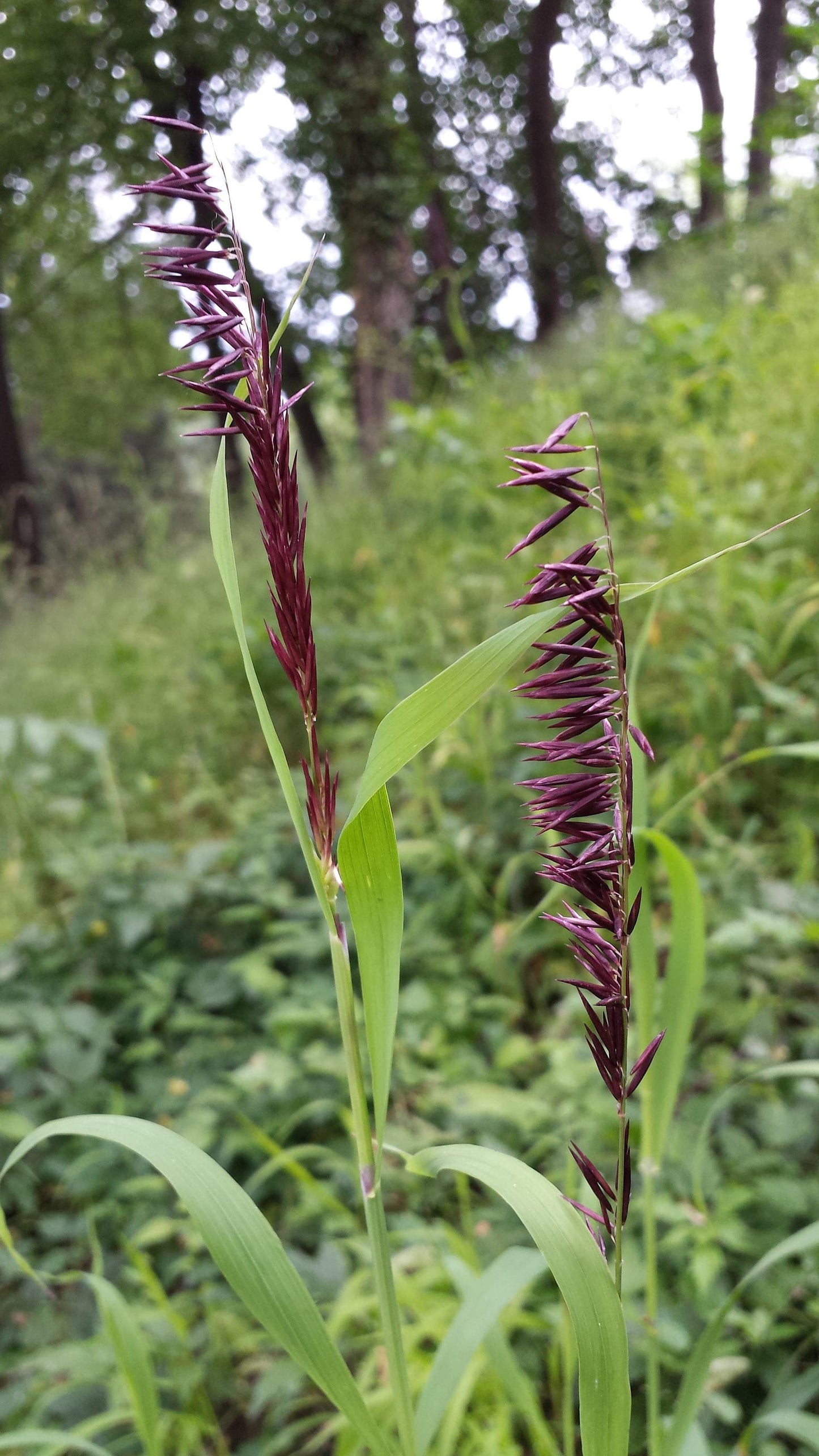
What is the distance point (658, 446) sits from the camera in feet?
11.0

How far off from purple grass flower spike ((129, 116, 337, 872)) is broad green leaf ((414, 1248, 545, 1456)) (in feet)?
1.61

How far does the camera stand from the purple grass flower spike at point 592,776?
0.43 metres

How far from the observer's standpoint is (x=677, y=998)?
2.49ft

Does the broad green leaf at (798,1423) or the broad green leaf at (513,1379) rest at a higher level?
the broad green leaf at (798,1423)

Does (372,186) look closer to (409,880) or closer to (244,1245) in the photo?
(409,880)

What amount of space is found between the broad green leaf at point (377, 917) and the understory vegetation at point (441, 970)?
0.35 m

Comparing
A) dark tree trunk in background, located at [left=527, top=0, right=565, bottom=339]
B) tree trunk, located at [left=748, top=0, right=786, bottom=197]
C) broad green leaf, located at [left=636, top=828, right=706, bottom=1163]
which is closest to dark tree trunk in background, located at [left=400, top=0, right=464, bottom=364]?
dark tree trunk in background, located at [left=527, top=0, right=565, bottom=339]

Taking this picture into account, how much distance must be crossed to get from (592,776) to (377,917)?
0.53 feet

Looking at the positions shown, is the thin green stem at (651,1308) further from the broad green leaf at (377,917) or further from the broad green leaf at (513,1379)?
the broad green leaf at (377,917)

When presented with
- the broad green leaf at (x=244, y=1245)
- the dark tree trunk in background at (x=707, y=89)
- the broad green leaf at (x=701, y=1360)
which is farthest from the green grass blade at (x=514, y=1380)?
the dark tree trunk in background at (x=707, y=89)

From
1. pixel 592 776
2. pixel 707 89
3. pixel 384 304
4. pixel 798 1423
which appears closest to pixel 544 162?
pixel 707 89

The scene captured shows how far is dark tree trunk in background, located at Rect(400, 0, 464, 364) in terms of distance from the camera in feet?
29.4

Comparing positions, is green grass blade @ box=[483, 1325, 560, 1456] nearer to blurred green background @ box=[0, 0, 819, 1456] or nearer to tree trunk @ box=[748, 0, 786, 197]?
blurred green background @ box=[0, 0, 819, 1456]

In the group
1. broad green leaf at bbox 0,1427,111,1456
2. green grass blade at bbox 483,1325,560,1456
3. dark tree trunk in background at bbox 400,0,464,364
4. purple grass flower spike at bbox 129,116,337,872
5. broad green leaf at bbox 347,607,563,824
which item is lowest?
green grass blade at bbox 483,1325,560,1456
